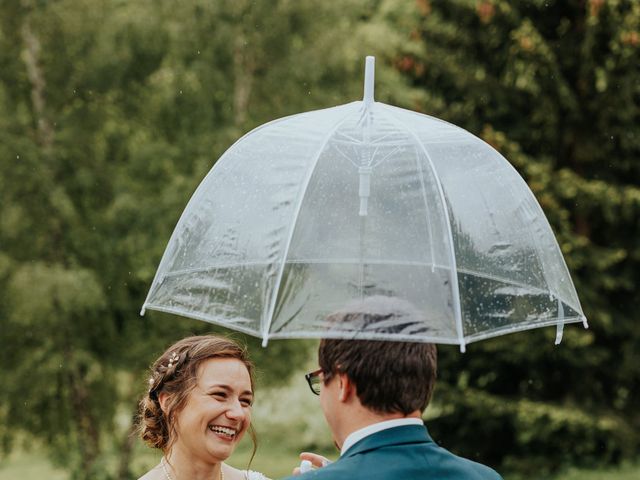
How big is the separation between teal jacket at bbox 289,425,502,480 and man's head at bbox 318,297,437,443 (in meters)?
0.06

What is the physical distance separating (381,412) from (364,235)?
75 cm

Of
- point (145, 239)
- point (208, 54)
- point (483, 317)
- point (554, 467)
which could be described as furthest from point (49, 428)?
point (483, 317)

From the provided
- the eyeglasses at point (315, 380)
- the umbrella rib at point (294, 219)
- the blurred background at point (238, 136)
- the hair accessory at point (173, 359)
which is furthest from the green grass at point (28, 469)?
the eyeglasses at point (315, 380)

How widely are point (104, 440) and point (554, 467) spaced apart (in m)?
5.30

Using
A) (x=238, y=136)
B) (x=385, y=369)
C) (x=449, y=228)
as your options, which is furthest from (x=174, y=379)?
(x=238, y=136)

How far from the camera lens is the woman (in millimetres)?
3594

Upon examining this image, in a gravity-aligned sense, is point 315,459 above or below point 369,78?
below

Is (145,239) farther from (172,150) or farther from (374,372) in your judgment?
(374,372)

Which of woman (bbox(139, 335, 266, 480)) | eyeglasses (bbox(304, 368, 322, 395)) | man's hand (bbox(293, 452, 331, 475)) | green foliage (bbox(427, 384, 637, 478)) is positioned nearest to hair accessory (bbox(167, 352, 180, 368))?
woman (bbox(139, 335, 266, 480))

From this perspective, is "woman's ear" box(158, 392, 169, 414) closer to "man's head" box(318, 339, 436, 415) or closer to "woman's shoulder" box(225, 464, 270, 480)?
"woman's shoulder" box(225, 464, 270, 480)

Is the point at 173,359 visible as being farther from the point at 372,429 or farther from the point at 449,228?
the point at 372,429

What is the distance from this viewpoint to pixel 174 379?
3719mm

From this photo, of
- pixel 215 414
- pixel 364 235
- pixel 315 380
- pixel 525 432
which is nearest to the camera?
pixel 315 380

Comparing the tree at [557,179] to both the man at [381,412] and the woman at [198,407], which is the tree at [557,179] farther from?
the man at [381,412]
